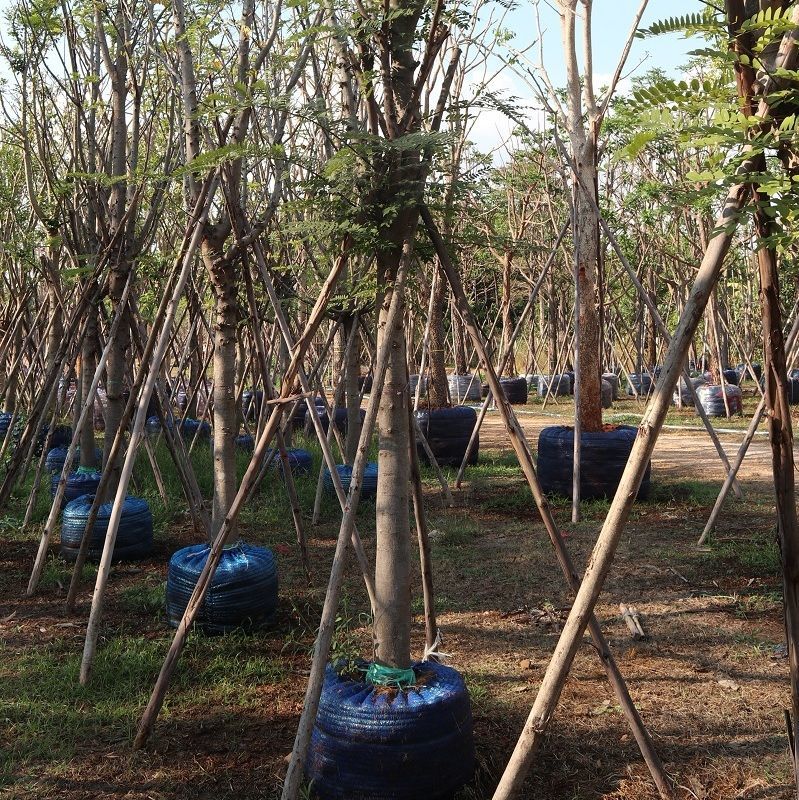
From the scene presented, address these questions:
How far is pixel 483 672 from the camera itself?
12.0 ft

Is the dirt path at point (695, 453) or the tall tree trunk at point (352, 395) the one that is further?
the dirt path at point (695, 453)

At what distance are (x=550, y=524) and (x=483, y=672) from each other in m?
1.33

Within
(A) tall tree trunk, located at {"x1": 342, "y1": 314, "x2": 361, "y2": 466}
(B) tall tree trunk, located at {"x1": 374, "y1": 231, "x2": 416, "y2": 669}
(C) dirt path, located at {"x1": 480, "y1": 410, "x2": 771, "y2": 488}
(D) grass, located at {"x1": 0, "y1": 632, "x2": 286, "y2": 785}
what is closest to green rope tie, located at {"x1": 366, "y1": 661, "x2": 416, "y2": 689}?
(B) tall tree trunk, located at {"x1": 374, "y1": 231, "x2": 416, "y2": 669}

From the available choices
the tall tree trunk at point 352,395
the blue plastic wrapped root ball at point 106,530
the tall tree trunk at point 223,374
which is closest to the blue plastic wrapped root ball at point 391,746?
the tall tree trunk at point 223,374

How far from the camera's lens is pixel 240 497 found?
303cm

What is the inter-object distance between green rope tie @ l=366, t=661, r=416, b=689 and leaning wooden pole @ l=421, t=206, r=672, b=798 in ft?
2.04

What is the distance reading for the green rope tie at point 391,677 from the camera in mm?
2711

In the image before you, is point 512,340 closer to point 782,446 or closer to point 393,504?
point 393,504

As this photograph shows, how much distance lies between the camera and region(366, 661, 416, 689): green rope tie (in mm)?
2711

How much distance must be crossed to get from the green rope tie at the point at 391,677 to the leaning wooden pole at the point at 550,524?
0.62 metres

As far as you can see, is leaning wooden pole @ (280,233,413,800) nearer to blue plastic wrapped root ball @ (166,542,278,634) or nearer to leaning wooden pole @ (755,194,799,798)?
leaning wooden pole @ (755,194,799,798)

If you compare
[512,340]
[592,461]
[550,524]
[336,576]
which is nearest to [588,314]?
[512,340]

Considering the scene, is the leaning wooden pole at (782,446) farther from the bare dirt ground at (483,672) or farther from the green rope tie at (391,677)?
the green rope tie at (391,677)

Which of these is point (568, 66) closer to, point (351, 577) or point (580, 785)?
point (351, 577)
